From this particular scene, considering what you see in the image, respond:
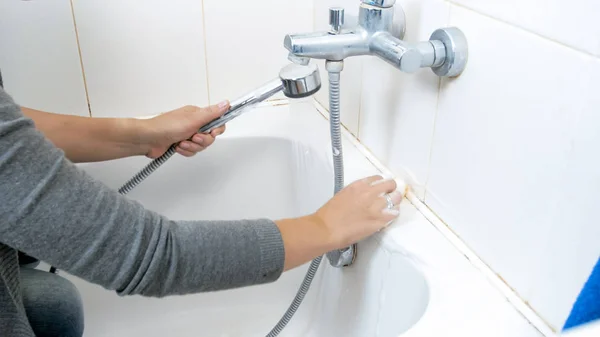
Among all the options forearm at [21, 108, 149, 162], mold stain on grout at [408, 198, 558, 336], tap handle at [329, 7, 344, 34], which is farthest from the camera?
forearm at [21, 108, 149, 162]

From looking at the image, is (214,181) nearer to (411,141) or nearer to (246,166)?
(246,166)

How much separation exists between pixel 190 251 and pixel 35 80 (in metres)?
0.59

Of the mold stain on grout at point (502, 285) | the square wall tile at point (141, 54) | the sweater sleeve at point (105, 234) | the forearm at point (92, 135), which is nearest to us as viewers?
the sweater sleeve at point (105, 234)

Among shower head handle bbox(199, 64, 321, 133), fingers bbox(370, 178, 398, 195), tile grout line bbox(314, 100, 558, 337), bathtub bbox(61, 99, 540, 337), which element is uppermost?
shower head handle bbox(199, 64, 321, 133)

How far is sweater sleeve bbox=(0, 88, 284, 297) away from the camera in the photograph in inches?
17.8

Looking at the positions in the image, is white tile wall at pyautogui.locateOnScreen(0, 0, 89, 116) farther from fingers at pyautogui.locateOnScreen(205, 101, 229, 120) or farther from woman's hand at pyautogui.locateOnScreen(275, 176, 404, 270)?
woman's hand at pyautogui.locateOnScreen(275, 176, 404, 270)

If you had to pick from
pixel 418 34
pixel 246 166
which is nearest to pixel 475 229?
pixel 418 34

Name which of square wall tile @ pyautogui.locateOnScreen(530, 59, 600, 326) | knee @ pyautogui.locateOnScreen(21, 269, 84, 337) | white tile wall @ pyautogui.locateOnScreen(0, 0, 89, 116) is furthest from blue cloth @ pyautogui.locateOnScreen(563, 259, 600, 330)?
white tile wall @ pyautogui.locateOnScreen(0, 0, 89, 116)

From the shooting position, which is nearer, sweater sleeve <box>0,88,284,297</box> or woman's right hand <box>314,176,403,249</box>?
sweater sleeve <box>0,88,284,297</box>

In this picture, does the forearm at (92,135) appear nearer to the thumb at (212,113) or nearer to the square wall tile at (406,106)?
the thumb at (212,113)

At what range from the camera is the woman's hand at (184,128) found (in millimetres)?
845

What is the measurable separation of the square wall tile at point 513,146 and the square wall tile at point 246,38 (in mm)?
470

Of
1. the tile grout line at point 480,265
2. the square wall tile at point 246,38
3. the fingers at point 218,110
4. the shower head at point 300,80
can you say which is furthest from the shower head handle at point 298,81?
the square wall tile at point 246,38

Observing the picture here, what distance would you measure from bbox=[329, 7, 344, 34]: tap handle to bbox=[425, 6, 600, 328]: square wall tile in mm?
132
